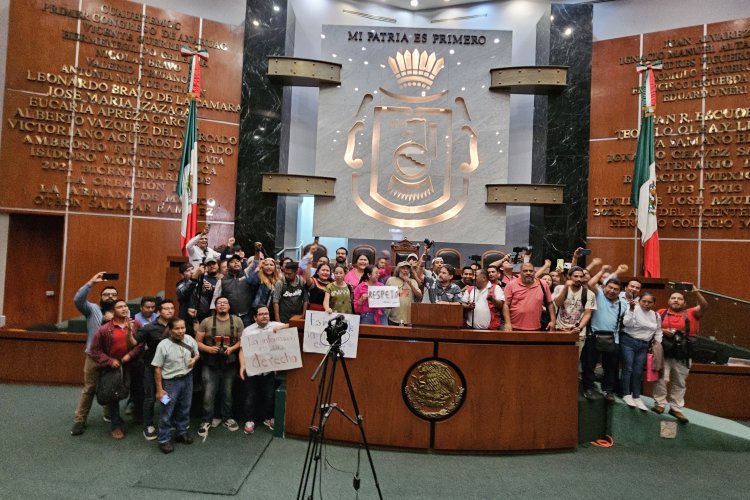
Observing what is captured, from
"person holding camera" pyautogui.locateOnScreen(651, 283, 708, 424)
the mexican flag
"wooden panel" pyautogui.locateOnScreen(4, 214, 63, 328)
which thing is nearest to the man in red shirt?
"person holding camera" pyautogui.locateOnScreen(651, 283, 708, 424)

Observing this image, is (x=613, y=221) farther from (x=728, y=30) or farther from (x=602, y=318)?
(x=602, y=318)

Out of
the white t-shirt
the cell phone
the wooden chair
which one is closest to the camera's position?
the white t-shirt

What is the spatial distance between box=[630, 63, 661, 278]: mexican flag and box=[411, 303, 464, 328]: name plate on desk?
6477 mm

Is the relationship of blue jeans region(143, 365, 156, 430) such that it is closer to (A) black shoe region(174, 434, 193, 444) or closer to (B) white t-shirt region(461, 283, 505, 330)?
(A) black shoe region(174, 434, 193, 444)

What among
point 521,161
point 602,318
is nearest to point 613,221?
point 521,161

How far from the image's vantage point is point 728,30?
1024 centimetres

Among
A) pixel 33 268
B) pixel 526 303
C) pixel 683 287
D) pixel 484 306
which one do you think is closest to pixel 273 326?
pixel 484 306

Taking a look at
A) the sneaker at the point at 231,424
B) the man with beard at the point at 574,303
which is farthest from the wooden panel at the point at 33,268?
the man with beard at the point at 574,303

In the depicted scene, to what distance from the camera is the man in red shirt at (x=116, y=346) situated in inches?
205

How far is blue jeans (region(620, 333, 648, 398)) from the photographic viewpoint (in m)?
5.68

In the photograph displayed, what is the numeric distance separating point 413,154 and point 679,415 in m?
7.73

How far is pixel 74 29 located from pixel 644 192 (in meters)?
11.7

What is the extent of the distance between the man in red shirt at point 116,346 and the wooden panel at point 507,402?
3.24 metres

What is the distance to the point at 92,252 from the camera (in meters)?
10.3
